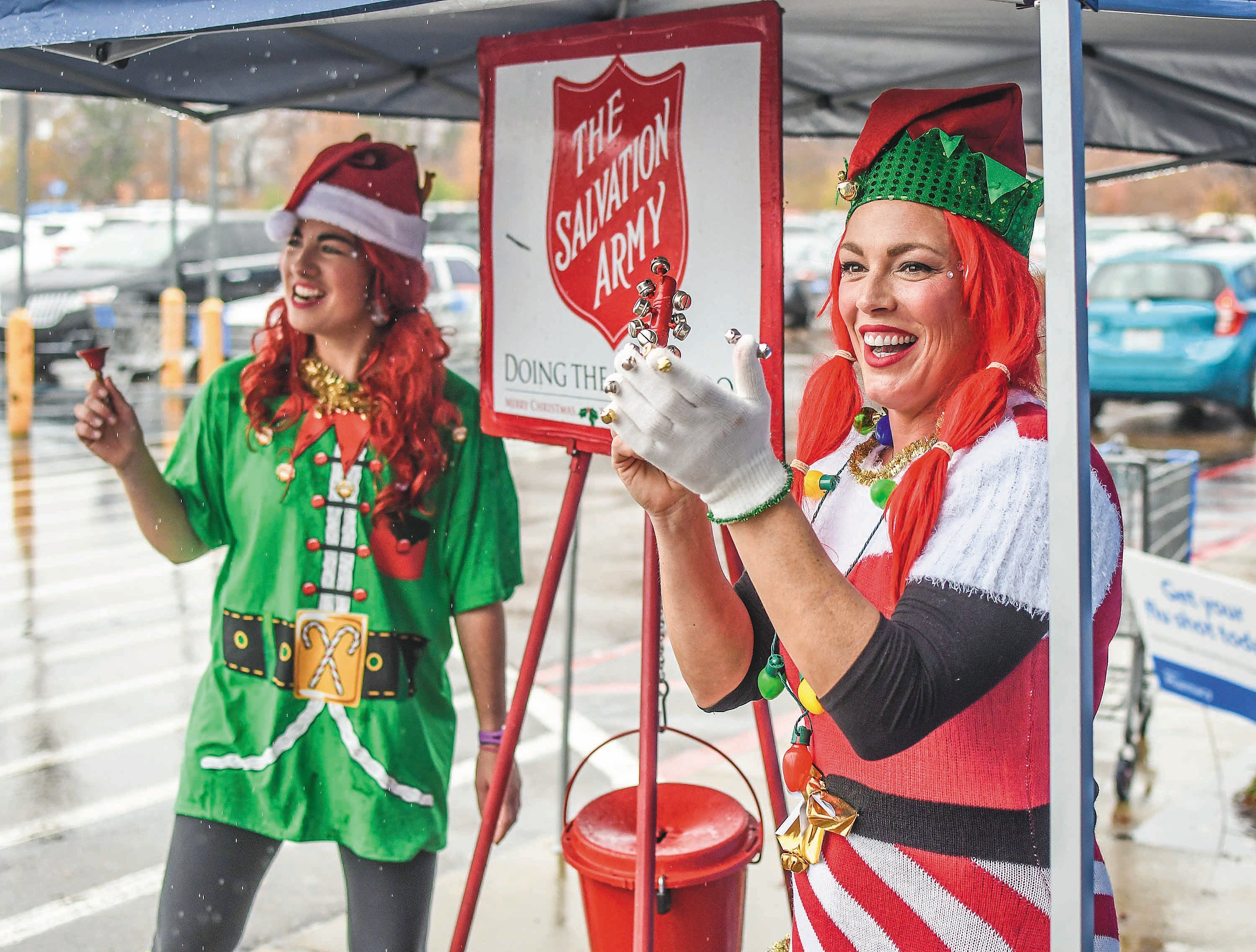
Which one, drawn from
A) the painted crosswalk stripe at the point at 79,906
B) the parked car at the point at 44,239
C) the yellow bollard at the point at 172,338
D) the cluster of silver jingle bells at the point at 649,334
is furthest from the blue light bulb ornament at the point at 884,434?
the parked car at the point at 44,239

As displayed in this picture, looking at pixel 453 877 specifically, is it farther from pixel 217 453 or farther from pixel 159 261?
pixel 159 261

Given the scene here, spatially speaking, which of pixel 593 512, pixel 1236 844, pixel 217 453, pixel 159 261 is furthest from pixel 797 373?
pixel 217 453

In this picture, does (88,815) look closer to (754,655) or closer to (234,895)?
(234,895)

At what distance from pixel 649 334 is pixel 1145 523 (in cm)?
369

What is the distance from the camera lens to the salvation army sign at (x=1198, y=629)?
4.03 metres

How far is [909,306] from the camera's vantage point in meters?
1.72

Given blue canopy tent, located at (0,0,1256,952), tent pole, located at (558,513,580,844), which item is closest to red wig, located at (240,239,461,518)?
blue canopy tent, located at (0,0,1256,952)

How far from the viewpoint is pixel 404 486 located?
2.57 m

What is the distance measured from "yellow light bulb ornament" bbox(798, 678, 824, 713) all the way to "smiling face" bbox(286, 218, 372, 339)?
1.34 m

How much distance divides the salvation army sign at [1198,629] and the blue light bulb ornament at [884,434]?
2.55 m

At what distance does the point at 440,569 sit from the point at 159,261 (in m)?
16.5

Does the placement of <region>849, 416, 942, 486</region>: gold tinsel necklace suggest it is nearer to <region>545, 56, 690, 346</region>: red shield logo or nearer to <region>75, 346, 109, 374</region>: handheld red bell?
<region>545, 56, 690, 346</region>: red shield logo

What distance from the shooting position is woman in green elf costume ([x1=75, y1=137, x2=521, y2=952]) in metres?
2.52

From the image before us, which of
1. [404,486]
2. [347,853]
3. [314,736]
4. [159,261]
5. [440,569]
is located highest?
[159,261]
